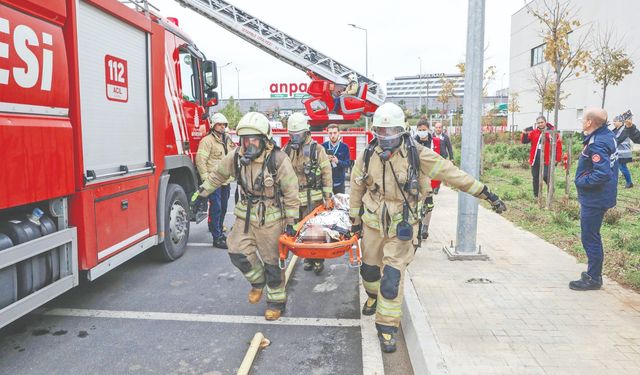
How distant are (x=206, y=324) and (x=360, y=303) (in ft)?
5.11

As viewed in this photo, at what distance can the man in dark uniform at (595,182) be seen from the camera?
14.8ft

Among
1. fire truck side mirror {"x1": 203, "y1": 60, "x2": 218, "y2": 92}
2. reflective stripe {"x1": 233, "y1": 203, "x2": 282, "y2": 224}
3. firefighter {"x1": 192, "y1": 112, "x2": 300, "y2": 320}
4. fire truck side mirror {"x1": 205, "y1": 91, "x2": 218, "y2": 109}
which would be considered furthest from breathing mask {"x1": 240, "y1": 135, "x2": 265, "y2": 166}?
fire truck side mirror {"x1": 205, "y1": 91, "x2": 218, "y2": 109}

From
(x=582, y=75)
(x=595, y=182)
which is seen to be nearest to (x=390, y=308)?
(x=595, y=182)

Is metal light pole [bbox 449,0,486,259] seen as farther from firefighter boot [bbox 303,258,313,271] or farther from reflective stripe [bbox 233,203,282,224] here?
reflective stripe [bbox 233,203,282,224]

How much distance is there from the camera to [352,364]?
367 cm

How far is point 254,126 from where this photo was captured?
4.38m

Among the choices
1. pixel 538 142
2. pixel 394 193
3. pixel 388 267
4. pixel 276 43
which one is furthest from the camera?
pixel 276 43

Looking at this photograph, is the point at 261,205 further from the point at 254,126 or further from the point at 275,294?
the point at 275,294

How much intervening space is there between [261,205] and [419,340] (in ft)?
6.04

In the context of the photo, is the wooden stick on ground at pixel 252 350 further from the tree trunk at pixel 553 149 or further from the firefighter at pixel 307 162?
the tree trunk at pixel 553 149

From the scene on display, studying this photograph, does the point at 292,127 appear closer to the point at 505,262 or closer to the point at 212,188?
the point at 212,188

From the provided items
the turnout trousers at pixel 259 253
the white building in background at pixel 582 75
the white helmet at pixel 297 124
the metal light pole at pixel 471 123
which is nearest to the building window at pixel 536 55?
the white building in background at pixel 582 75

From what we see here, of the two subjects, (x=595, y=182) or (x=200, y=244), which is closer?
(x=595, y=182)

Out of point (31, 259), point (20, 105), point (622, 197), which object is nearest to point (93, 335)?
point (31, 259)
